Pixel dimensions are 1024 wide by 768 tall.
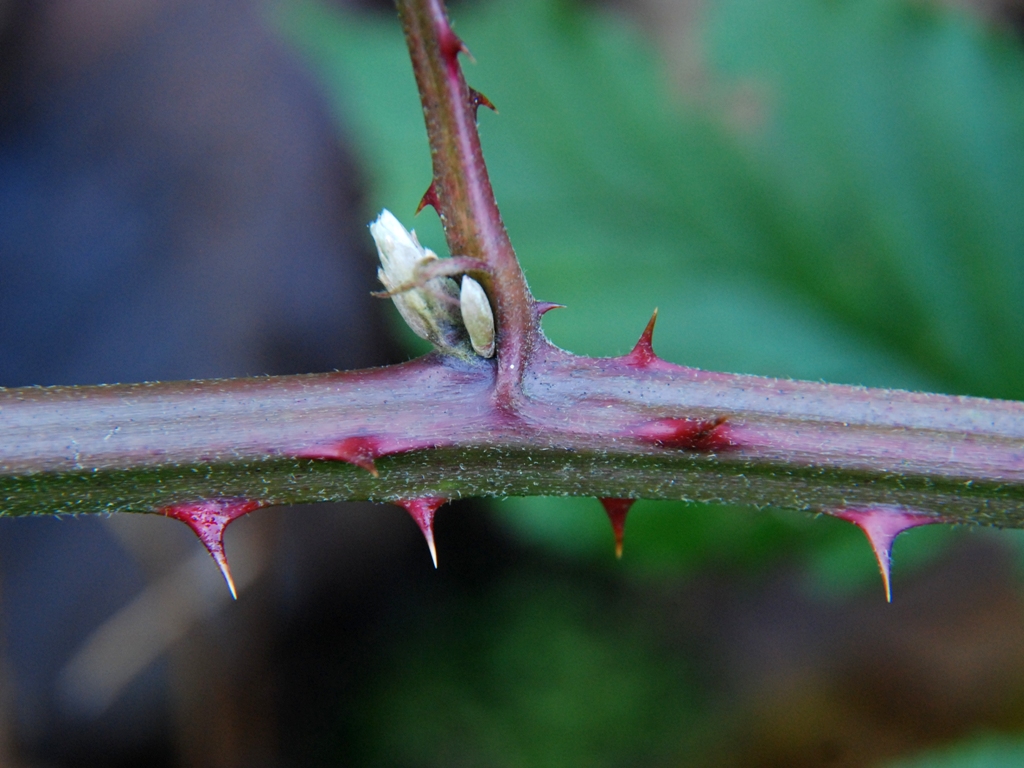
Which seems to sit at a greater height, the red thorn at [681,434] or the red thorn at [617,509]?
the red thorn at [681,434]

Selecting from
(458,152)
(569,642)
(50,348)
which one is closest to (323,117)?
(50,348)

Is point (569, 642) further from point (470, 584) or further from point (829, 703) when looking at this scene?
point (829, 703)

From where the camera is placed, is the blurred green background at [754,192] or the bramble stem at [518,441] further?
the blurred green background at [754,192]

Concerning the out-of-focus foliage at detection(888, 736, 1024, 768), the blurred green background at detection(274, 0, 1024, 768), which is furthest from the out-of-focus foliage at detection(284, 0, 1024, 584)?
the out-of-focus foliage at detection(888, 736, 1024, 768)

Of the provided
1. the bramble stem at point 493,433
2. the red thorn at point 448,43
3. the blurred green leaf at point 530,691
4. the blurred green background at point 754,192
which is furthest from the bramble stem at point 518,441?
the blurred green leaf at point 530,691

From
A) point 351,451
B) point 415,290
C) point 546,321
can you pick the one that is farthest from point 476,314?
point 546,321

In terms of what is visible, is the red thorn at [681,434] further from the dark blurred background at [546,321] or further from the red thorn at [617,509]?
the dark blurred background at [546,321]

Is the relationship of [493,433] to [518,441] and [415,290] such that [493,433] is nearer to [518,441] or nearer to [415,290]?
[518,441]
